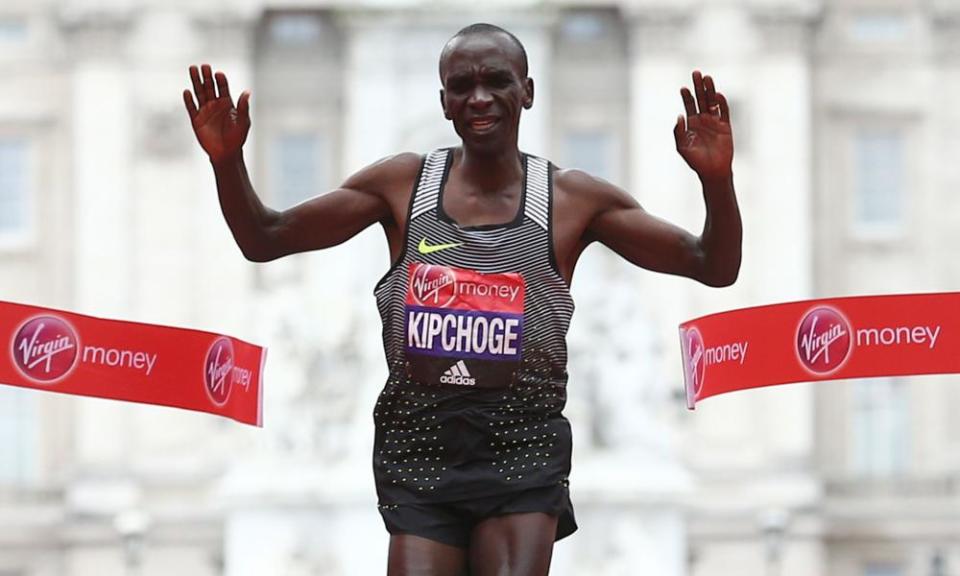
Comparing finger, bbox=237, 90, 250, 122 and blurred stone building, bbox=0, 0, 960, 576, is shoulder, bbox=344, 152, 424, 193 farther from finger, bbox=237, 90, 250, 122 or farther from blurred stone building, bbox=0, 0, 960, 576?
blurred stone building, bbox=0, 0, 960, 576

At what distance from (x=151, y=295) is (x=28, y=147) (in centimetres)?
307

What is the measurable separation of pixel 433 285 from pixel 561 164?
3600cm

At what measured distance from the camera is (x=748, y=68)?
138 ft

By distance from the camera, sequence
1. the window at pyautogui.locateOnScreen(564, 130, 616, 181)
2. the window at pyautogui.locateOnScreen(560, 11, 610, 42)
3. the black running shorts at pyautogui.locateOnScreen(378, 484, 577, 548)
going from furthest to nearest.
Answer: the window at pyautogui.locateOnScreen(564, 130, 616, 181)
the window at pyautogui.locateOnScreen(560, 11, 610, 42)
the black running shorts at pyautogui.locateOnScreen(378, 484, 577, 548)

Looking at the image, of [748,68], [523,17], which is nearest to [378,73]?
[523,17]

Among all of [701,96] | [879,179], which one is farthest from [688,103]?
[879,179]

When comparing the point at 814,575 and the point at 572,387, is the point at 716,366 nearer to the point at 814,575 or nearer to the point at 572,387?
the point at 572,387

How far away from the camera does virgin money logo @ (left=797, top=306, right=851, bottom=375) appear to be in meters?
7.40

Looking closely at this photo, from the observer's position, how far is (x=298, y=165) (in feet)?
141

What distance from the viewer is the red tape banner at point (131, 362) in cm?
707

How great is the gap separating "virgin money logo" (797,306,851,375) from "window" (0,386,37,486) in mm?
35993

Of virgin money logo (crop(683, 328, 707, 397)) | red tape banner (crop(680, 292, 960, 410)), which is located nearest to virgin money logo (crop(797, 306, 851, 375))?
red tape banner (crop(680, 292, 960, 410))

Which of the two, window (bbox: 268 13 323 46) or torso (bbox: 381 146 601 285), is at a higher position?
window (bbox: 268 13 323 46)

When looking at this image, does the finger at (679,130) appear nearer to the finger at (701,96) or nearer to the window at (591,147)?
the finger at (701,96)
